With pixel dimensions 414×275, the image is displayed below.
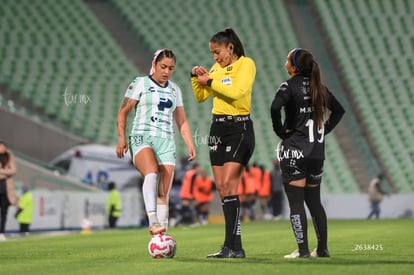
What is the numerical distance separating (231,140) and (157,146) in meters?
0.86

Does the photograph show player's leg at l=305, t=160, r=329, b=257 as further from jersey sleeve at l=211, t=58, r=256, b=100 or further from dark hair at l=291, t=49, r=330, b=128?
jersey sleeve at l=211, t=58, r=256, b=100

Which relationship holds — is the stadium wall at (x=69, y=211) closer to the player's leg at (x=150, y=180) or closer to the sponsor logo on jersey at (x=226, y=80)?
the player's leg at (x=150, y=180)

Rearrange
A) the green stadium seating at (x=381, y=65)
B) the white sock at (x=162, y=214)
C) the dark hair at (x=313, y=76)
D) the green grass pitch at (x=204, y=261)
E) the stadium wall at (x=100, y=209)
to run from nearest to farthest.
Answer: the green grass pitch at (x=204, y=261)
the dark hair at (x=313, y=76)
the white sock at (x=162, y=214)
the stadium wall at (x=100, y=209)
the green stadium seating at (x=381, y=65)

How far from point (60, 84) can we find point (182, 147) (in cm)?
455

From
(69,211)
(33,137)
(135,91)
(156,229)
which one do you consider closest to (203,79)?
(135,91)

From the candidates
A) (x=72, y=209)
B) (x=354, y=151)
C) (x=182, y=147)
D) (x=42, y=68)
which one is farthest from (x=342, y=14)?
(x=72, y=209)

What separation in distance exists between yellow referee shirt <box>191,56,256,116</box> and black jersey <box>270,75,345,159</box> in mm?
398

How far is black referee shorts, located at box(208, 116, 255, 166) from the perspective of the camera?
10.3m

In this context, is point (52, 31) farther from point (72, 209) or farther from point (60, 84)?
point (72, 209)

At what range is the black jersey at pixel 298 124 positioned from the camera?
1009 centimetres

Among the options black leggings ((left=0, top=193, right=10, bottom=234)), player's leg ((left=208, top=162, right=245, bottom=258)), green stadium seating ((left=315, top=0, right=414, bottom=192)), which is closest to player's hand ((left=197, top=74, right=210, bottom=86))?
player's leg ((left=208, top=162, right=245, bottom=258))

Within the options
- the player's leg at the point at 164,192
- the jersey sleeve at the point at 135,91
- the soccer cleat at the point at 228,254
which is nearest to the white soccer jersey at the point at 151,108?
the jersey sleeve at the point at 135,91

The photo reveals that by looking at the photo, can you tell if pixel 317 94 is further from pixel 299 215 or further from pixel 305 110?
pixel 299 215

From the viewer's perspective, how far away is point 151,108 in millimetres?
10672
